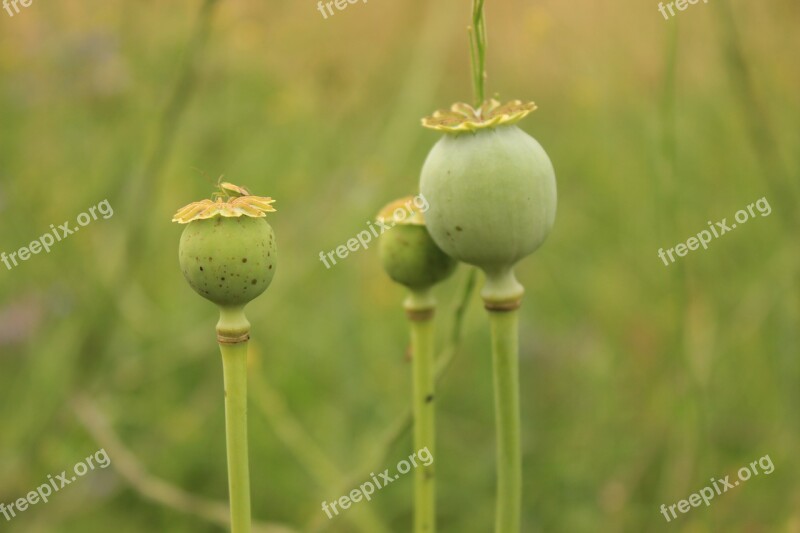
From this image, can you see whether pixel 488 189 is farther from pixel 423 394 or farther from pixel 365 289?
pixel 365 289

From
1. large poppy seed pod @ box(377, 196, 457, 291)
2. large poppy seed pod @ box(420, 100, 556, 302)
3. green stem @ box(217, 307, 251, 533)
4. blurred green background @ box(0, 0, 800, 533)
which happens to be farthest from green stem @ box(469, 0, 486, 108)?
blurred green background @ box(0, 0, 800, 533)

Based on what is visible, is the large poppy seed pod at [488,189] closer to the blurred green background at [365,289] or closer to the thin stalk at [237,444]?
the thin stalk at [237,444]

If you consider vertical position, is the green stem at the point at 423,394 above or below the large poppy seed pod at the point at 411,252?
below

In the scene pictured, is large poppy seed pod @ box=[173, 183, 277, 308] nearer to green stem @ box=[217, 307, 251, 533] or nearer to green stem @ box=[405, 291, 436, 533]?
green stem @ box=[217, 307, 251, 533]

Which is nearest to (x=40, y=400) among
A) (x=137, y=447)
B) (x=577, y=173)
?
(x=137, y=447)

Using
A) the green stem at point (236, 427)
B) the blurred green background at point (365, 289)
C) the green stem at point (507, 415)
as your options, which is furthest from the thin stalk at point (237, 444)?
the blurred green background at point (365, 289)
